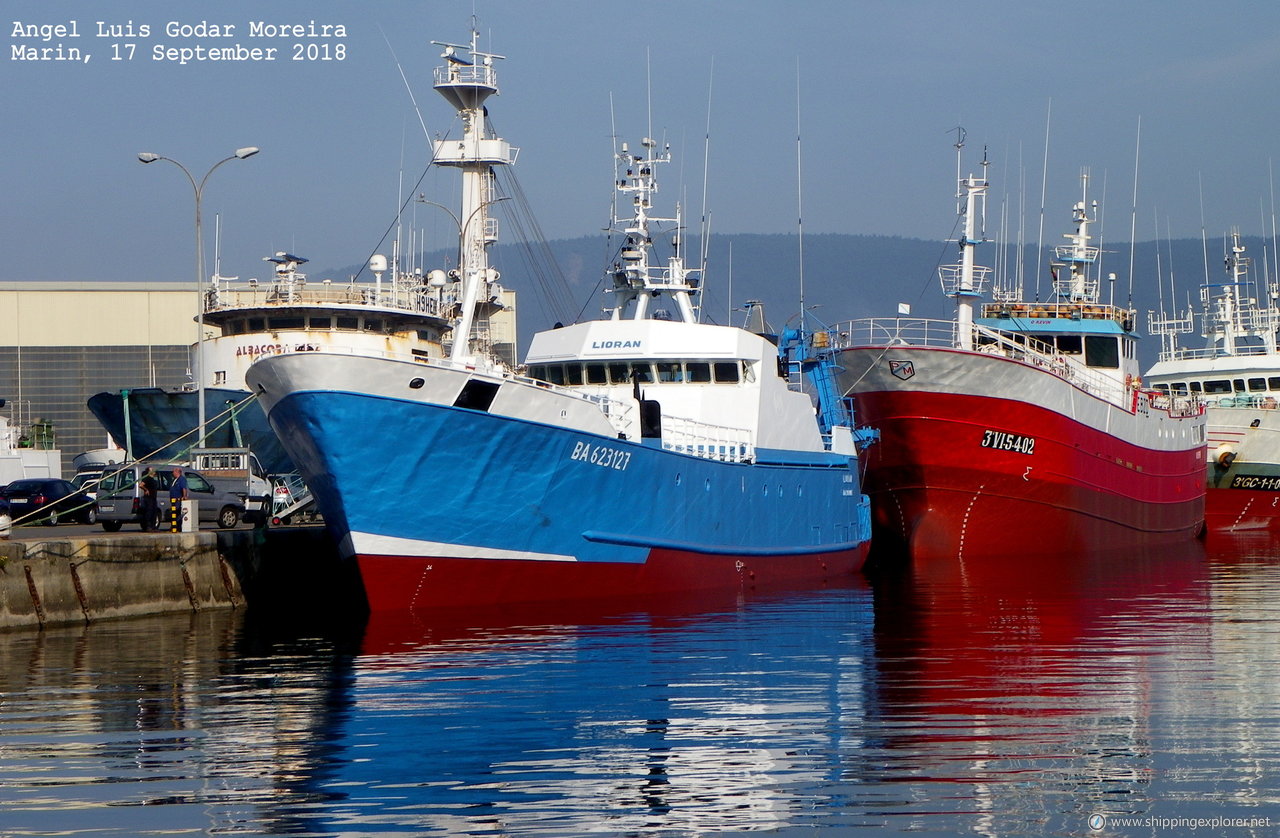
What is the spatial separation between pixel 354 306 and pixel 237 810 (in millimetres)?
37737

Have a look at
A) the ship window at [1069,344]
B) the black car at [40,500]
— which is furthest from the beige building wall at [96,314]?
the ship window at [1069,344]

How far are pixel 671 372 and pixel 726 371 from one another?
1052 millimetres

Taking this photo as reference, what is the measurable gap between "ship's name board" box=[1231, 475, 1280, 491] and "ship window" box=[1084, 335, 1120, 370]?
12.7 meters

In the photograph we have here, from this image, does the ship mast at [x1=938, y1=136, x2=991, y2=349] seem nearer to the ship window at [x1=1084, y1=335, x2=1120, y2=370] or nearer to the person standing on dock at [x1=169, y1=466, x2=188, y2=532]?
the ship window at [x1=1084, y1=335, x2=1120, y2=370]

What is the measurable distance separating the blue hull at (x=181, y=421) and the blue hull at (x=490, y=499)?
64.2 ft

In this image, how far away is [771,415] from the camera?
28531 mm

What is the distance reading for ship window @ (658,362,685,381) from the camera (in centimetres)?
2755

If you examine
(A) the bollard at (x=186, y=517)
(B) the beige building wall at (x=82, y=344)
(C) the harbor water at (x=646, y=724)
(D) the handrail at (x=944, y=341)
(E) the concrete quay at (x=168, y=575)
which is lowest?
(C) the harbor water at (x=646, y=724)

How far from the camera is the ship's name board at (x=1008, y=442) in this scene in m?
34.8

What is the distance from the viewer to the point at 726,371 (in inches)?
1089

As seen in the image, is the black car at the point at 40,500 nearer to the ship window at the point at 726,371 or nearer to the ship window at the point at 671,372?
the ship window at the point at 671,372

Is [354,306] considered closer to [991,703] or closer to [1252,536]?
[1252,536]

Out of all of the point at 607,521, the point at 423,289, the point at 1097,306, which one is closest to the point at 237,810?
the point at 607,521

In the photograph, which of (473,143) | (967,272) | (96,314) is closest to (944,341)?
(967,272)
